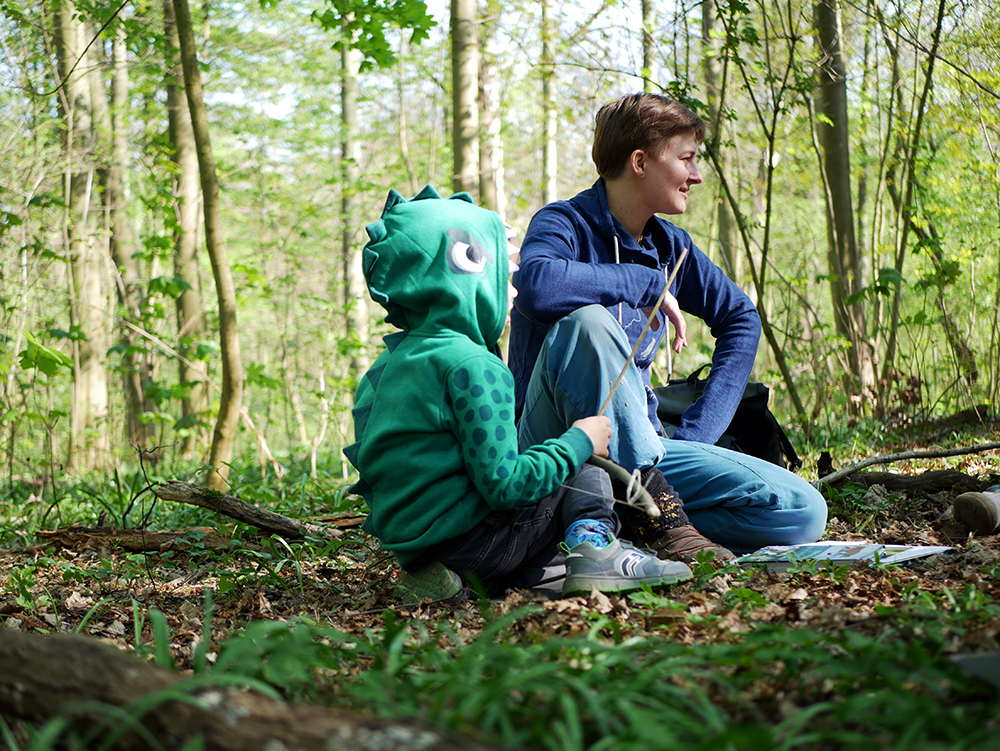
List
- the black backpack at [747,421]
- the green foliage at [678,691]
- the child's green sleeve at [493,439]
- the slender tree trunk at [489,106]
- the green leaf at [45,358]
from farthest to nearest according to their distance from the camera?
the slender tree trunk at [489,106], the green leaf at [45,358], the black backpack at [747,421], the child's green sleeve at [493,439], the green foliage at [678,691]

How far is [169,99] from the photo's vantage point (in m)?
8.01

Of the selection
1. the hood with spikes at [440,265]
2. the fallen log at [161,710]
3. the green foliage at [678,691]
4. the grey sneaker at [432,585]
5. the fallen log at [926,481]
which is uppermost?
the hood with spikes at [440,265]

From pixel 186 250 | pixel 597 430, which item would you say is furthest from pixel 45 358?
pixel 186 250

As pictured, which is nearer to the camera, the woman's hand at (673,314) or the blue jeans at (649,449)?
the blue jeans at (649,449)

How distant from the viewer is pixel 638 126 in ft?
9.32

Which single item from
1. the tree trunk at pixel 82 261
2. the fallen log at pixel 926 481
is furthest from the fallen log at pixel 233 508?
the tree trunk at pixel 82 261

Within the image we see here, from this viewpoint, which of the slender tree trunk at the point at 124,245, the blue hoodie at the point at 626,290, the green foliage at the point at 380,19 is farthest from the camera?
the slender tree trunk at the point at 124,245

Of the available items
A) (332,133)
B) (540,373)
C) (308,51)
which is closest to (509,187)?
(332,133)

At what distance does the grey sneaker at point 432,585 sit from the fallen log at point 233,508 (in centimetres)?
107

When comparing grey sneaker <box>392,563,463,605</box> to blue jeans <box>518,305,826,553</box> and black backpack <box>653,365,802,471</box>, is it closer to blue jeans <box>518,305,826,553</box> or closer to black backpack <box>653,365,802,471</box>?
blue jeans <box>518,305,826,553</box>

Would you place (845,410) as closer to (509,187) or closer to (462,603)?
(462,603)

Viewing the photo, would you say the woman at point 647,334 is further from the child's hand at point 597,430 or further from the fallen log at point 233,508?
the fallen log at point 233,508

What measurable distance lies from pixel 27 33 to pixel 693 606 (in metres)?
7.39

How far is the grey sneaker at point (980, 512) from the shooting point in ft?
8.15
